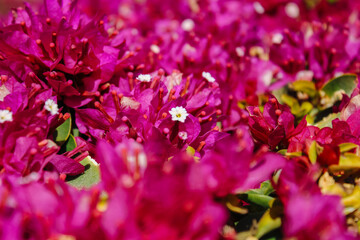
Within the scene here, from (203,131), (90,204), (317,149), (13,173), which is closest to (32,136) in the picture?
(13,173)

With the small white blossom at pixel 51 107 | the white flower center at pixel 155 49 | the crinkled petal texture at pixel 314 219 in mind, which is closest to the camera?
the crinkled petal texture at pixel 314 219

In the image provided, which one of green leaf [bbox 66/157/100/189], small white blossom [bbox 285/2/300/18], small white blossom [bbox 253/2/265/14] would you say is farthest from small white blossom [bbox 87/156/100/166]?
small white blossom [bbox 285/2/300/18]

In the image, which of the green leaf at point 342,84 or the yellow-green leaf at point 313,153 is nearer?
the yellow-green leaf at point 313,153

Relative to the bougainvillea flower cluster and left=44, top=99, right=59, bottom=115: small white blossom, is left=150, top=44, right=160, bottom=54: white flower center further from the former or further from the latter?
left=44, top=99, right=59, bottom=115: small white blossom

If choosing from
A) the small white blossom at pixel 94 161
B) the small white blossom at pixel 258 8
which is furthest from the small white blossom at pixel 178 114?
the small white blossom at pixel 258 8

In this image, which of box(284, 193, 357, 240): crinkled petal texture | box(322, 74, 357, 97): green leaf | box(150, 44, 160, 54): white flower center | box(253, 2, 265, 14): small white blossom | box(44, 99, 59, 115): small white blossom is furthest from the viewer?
box(253, 2, 265, 14): small white blossom

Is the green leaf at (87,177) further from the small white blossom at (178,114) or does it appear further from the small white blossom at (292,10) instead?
the small white blossom at (292,10)
